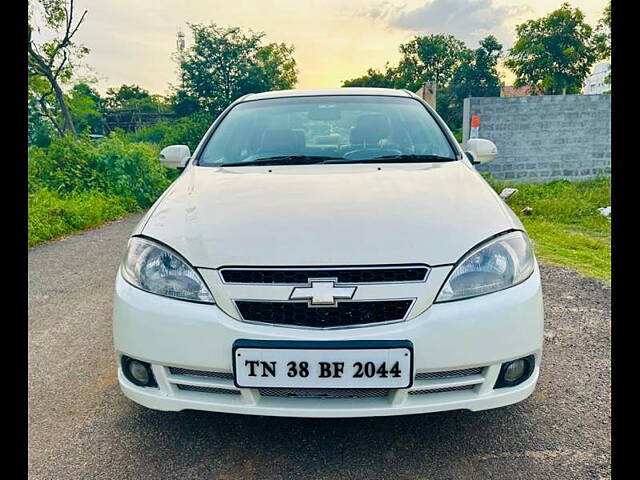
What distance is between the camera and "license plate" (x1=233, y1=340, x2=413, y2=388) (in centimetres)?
154

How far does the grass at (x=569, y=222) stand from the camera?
4.47 m

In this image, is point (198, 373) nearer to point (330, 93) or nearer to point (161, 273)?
point (161, 273)

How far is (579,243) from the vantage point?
509 centimetres

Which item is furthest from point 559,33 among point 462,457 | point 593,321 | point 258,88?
point 462,457

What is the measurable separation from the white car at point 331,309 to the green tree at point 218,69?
19.1 m

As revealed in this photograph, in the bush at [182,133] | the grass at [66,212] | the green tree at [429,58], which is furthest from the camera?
the green tree at [429,58]

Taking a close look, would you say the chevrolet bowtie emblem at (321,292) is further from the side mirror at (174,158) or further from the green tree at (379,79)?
the green tree at (379,79)

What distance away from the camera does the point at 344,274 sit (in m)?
1.61

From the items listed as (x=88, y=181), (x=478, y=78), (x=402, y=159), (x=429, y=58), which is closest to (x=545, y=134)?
(x=402, y=159)

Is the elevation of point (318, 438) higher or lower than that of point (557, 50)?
lower

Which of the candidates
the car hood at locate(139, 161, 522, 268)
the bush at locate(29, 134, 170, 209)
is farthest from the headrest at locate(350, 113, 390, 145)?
the bush at locate(29, 134, 170, 209)

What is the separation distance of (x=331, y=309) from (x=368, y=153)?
127cm

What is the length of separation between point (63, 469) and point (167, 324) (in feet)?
2.48

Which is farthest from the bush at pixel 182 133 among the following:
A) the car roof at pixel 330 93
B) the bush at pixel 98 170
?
the car roof at pixel 330 93
